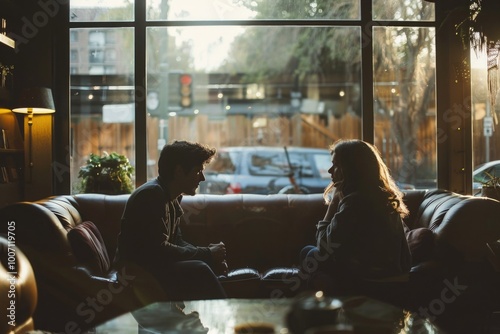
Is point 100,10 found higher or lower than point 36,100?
higher

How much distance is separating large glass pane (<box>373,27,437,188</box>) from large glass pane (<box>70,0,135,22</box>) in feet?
7.07

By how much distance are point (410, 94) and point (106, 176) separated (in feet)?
11.2

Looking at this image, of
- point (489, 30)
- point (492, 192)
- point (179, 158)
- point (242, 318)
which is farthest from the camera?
point (489, 30)

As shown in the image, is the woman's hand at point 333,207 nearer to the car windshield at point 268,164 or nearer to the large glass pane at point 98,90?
the large glass pane at point 98,90

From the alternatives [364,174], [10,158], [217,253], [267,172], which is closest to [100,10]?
[10,158]

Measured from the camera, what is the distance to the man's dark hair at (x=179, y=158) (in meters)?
2.85

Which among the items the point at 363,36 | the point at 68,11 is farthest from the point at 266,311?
the point at 68,11

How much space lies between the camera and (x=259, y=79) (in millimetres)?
12500

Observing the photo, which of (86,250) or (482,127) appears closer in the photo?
(86,250)

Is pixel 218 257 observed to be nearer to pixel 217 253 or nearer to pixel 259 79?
pixel 217 253

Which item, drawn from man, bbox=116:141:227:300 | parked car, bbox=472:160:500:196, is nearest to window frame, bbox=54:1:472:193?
parked car, bbox=472:160:500:196

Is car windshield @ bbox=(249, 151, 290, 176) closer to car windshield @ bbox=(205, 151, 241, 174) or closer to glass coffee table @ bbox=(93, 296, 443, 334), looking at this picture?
car windshield @ bbox=(205, 151, 241, 174)

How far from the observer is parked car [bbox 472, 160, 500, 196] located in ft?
15.8

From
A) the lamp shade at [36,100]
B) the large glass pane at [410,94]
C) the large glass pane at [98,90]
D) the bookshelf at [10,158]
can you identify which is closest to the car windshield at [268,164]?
the large glass pane at [410,94]
